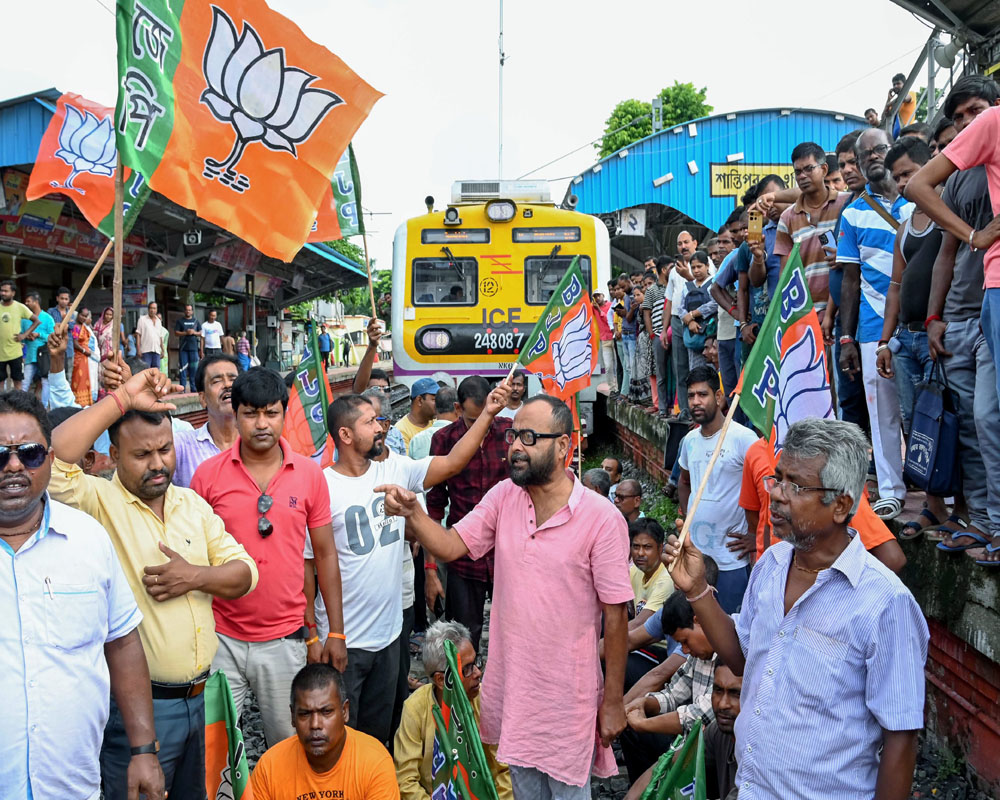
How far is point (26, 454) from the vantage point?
249cm

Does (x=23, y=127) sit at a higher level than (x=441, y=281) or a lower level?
higher

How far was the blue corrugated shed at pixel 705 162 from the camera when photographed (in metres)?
24.7

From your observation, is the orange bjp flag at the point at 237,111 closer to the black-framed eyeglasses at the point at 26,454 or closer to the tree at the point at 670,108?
the black-framed eyeglasses at the point at 26,454

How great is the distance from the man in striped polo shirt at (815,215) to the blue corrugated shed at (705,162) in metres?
19.0

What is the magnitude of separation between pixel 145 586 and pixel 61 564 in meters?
0.68

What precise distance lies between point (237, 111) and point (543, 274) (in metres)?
6.78

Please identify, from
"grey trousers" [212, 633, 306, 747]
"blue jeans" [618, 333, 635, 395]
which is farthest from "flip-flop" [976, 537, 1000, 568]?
"blue jeans" [618, 333, 635, 395]

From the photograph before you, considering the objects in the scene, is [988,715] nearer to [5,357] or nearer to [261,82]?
[261,82]

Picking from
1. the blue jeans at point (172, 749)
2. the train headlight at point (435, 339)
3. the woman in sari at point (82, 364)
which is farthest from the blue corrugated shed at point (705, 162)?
the blue jeans at point (172, 749)

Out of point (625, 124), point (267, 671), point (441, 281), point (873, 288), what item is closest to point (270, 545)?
point (267, 671)

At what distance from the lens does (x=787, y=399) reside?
360 cm

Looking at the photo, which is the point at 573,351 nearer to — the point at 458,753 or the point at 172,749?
the point at 458,753

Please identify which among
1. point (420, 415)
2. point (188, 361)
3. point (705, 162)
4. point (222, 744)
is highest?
point (705, 162)

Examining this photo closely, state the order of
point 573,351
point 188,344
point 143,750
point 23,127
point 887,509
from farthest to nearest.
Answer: point 188,344
point 23,127
point 573,351
point 887,509
point 143,750
